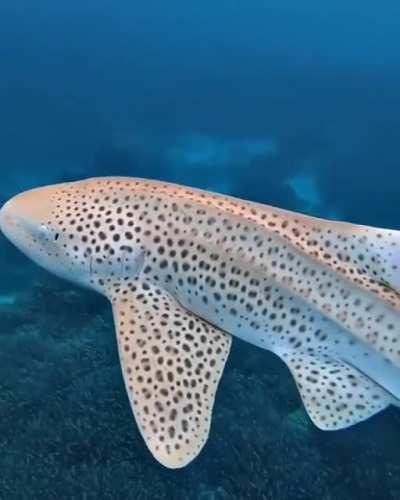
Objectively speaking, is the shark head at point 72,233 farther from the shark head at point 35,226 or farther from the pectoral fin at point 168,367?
the pectoral fin at point 168,367

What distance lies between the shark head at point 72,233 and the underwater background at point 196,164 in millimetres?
220

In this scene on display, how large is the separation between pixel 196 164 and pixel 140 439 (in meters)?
1.67

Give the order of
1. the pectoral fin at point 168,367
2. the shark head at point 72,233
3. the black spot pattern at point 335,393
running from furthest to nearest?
the shark head at point 72,233 < the black spot pattern at point 335,393 < the pectoral fin at point 168,367

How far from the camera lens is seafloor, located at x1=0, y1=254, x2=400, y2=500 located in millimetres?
2707

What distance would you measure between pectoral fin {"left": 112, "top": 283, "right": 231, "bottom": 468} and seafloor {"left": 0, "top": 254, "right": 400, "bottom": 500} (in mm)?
132

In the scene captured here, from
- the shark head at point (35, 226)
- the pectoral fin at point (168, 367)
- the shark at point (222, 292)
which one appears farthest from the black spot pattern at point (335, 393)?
the shark head at point (35, 226)

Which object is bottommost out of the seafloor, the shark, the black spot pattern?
the seafloor

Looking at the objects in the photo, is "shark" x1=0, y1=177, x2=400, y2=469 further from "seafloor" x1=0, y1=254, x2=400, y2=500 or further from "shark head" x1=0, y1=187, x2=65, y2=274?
"seafloor" x1=0, y1=254, x2=400, y2=500

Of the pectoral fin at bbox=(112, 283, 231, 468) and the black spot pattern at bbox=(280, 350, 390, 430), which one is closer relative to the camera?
the pectoral fin at bbox=(112, 283, 231, 468)

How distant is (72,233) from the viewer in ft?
10.3

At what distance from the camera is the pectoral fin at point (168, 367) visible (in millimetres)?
2670

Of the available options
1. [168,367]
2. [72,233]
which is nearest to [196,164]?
[72,233]

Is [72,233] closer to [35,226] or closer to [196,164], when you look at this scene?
[35,226]

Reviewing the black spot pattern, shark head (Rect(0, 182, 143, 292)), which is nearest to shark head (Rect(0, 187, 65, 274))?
shark head (Rect(0, 182, 143, 292))
